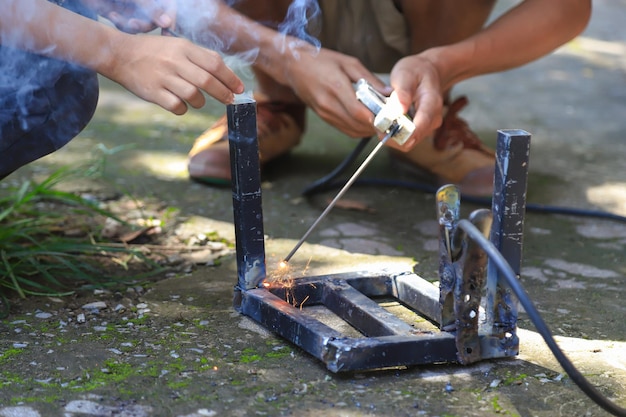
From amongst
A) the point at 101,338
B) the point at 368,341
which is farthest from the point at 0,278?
the point at 368,341

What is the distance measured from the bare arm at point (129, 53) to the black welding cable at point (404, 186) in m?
0.86

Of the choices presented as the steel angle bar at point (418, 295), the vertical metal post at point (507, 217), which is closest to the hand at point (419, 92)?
the steel angle bar at point (418, 295)

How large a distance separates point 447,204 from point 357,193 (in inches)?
45.3

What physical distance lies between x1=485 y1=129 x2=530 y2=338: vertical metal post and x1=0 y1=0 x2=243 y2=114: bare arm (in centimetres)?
53

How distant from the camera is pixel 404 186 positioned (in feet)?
8.74

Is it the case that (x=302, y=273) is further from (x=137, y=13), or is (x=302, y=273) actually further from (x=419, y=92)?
(x=137, y=13)

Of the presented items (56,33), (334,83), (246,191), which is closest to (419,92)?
(334,83)

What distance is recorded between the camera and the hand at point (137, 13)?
1840mm

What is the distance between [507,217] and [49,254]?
1041 mm

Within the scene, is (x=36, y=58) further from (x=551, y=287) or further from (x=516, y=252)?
(x=551, y=287)

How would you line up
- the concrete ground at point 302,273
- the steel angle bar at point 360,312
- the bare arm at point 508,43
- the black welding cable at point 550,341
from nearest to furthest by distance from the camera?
1. the black welding cable at point 550,341
2. the concrete ground at point 302,273
3. the steel angle bar at point 360,312
4. the bare arm at point 508,43

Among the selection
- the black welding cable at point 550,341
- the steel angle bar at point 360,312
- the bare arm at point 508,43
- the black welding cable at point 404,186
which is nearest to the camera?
the black welding cable at point 550,341

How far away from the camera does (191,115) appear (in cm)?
337

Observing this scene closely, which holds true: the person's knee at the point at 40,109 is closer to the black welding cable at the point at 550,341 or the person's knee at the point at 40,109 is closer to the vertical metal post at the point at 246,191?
the vertical metal post at the point at 246,191
